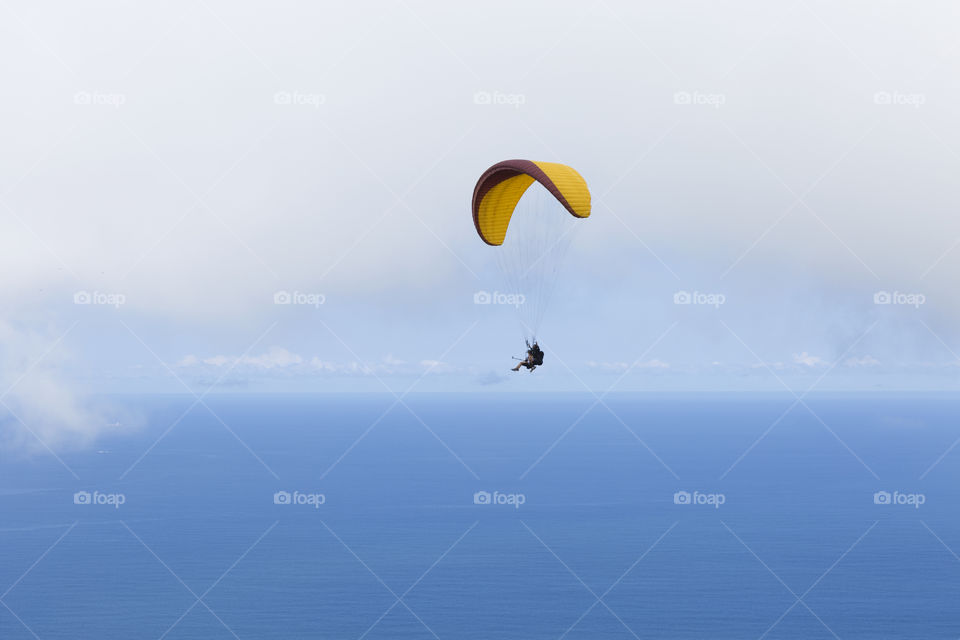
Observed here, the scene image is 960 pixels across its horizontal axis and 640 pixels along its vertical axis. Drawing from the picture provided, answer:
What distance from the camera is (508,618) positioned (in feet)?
264

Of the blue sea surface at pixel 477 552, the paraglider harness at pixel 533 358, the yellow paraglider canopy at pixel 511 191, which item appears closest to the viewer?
the yellow paraglider canopy at pixel 511 191

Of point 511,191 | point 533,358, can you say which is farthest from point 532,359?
point 511,191

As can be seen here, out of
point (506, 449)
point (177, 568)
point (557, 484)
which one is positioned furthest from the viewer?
point (506, 449)

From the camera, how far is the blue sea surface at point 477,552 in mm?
82312

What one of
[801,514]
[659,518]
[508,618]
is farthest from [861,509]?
[508,618]

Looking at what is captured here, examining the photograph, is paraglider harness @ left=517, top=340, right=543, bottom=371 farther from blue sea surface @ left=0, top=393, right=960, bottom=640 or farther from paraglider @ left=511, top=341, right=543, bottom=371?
blue sea surface @ left=0, top=393, right=960, bottom=640

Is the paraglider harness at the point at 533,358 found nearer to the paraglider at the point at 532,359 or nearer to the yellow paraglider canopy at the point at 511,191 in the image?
the paraglider at the point at 532,359

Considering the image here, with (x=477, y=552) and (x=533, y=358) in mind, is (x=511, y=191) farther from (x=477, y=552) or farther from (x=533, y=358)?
(x=477, y=552)

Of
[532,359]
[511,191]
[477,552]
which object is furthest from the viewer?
[477,552]

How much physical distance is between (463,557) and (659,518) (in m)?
33.8

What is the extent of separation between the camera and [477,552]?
102938mm

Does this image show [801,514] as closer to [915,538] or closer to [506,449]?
[915,538]

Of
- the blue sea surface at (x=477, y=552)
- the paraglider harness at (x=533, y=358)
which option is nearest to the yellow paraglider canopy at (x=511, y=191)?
the paraglider harness at (x=533, y=358)

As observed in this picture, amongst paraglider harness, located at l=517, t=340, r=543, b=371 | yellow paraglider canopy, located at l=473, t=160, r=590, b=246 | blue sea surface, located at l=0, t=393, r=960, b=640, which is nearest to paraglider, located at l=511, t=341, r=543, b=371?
paraglider harness, located at l=517, t=340, r=543, b=371
